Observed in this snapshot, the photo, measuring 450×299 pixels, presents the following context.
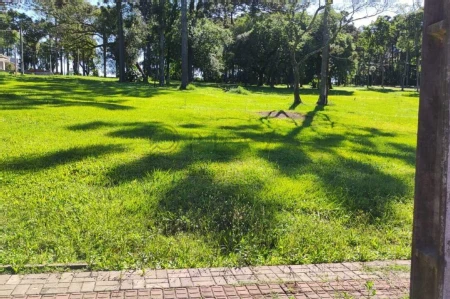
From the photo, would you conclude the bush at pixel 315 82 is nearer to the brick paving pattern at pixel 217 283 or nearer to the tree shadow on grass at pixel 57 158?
the tree shadow on grass at pixel 57 158

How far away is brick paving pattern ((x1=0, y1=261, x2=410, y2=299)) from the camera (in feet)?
10.5

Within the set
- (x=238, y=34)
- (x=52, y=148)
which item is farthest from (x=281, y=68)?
(x=52, y=148)

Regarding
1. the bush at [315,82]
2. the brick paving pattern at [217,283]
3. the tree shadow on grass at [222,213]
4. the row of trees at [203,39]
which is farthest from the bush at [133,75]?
the brick paving pattern at [217,283]

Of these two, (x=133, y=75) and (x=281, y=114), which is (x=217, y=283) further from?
(x=133, y=75)

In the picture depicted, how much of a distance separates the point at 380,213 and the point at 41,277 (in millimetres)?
3709

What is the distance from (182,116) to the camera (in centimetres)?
1272

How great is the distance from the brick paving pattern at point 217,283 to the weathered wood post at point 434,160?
5.43ft

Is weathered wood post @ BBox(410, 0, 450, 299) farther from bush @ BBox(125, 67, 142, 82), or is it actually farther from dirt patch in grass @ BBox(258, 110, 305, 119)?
bush @ BBox(125, 67, 142, 82)

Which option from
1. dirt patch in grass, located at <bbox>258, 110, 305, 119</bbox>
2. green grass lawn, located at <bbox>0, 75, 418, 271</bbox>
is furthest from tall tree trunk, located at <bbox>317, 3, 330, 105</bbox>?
green grass lawn, located at <bbox>0, 75, 418, 271</bbox>

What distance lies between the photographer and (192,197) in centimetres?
521

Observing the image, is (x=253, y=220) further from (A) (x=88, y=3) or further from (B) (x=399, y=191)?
(A) (x=88, y=3)

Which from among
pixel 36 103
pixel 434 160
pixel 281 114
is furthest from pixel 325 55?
pixel 434 160

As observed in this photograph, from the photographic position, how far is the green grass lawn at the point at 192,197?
400 centimetres

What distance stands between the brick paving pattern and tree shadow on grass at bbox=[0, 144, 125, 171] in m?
3.08
